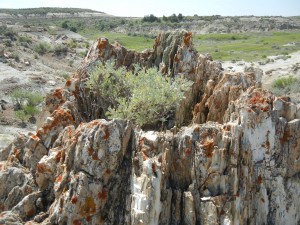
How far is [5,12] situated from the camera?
19612 cm

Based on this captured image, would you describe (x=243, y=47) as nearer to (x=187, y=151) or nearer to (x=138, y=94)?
(x=138, y=94)

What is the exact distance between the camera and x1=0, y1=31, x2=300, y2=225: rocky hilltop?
13.4 meters

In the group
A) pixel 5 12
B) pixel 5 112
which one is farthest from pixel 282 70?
pixel 5 12

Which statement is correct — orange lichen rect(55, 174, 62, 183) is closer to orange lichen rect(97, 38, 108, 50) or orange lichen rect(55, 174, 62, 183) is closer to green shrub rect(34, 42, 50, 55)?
orange lichen rect(97, 38, 108, 50)

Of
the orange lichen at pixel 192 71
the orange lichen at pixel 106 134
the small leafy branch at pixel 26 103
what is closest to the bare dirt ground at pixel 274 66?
the small leafy branch at pixel 26 103

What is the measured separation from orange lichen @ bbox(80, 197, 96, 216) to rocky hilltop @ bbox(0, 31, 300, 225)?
33mm

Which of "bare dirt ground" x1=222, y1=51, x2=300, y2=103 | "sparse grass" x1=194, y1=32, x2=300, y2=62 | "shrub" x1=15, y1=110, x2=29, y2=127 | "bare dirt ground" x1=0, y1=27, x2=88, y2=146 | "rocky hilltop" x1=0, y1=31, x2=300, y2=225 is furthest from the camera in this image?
"sparse grass" x1=194, y1=32, x2=300, y2=62

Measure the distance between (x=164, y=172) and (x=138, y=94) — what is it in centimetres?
446

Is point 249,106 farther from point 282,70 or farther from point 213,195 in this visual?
point 282,70

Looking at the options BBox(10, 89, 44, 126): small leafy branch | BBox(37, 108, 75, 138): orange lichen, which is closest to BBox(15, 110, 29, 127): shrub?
BBox(10, 89, 44, 126): small leafy branch

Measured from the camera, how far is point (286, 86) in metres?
53.4

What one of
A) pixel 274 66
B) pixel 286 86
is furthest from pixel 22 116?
pixel 274 66

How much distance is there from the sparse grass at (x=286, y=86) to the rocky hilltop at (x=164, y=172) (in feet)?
116

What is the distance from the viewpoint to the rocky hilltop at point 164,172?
13.4 meters
